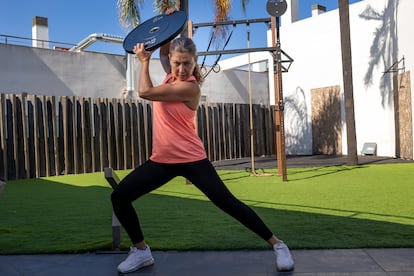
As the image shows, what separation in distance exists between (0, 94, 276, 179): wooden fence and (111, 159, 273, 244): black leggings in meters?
8.47

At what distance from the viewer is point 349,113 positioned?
474 inches

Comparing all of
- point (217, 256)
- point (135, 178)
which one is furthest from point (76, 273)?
point (217, 256)

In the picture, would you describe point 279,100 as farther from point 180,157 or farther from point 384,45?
point 384,45

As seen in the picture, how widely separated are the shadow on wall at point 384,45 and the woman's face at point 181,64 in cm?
1282

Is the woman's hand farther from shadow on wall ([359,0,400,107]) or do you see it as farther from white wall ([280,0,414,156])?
shadow on wall ([359,0,400,107])

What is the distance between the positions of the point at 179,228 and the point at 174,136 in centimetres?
186

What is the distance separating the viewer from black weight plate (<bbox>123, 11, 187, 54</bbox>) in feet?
9.58

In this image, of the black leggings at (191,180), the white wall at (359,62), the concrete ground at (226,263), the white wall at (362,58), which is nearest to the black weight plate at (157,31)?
Answer: the black leggings at (191,180)


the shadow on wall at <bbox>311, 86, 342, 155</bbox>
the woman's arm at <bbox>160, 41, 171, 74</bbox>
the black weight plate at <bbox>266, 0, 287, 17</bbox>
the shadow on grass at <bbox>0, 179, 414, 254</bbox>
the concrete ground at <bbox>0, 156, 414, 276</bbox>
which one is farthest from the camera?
the shadow on wall at <bbox>311, 86, 342, 155</bbox>

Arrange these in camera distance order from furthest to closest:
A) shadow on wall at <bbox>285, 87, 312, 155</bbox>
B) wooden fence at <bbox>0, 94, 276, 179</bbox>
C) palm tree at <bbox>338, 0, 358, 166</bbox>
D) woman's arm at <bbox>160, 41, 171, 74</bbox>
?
shadow on wall at <bbox>285, 87, 312, 155</bbox> → palm tree at <bbox>338, 0, 358, 166</bbox> → wooden fence at <bbox>0, 94, 276, 179</bbox> → woman's arm at <bbox>160, 41, 171, 74</bbox>

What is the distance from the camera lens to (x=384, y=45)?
48.5 ft

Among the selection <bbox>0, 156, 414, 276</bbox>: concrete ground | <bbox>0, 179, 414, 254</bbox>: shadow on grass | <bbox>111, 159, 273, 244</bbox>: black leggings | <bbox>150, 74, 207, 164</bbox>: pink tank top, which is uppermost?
<bbox>150, 74, 207, 164</bbox>: pink tank top

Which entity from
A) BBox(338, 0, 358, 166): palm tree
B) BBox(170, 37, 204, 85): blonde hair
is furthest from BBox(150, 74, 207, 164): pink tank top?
BBox(338, 0, 358, 166): palm tree

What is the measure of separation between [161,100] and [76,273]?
1422 millimetres
